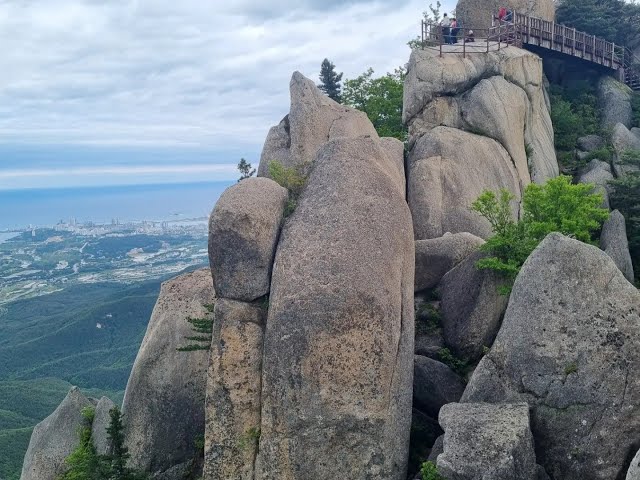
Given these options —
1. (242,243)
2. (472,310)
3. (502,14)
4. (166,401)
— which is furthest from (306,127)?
(502,14)

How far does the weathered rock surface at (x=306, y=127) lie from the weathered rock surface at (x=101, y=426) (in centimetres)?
1328

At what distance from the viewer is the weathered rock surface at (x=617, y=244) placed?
23078 mm

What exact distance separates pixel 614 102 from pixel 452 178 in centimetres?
2130

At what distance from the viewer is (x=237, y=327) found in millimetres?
17391

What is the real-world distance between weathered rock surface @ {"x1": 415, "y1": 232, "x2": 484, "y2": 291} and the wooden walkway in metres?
14.7

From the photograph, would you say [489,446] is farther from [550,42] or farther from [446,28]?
[550,42]

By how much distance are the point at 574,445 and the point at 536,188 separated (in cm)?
1041

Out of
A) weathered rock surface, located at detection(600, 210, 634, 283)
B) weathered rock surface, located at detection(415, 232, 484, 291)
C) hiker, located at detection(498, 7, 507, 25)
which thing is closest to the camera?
weathered rock surface, located at detection(600, 210, 634, 283)

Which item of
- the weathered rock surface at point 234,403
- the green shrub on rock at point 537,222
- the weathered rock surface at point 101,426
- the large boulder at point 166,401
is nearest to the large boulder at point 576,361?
the green shrub on rock at point 537,222

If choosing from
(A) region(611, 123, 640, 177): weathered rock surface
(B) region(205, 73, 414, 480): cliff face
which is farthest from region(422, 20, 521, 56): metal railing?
(B) region(205, 73, 414, 480): cliff face

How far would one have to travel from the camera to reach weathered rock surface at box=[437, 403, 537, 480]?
45.6ft

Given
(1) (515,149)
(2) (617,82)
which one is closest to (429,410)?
(1) (515,149)

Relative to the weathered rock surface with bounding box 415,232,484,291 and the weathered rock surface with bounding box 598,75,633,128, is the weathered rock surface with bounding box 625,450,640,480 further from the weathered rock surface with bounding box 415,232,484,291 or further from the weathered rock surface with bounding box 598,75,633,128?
the weathered rock surface with bounding box 598,75,633,128

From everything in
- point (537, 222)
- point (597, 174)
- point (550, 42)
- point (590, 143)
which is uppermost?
point (550, 42)
